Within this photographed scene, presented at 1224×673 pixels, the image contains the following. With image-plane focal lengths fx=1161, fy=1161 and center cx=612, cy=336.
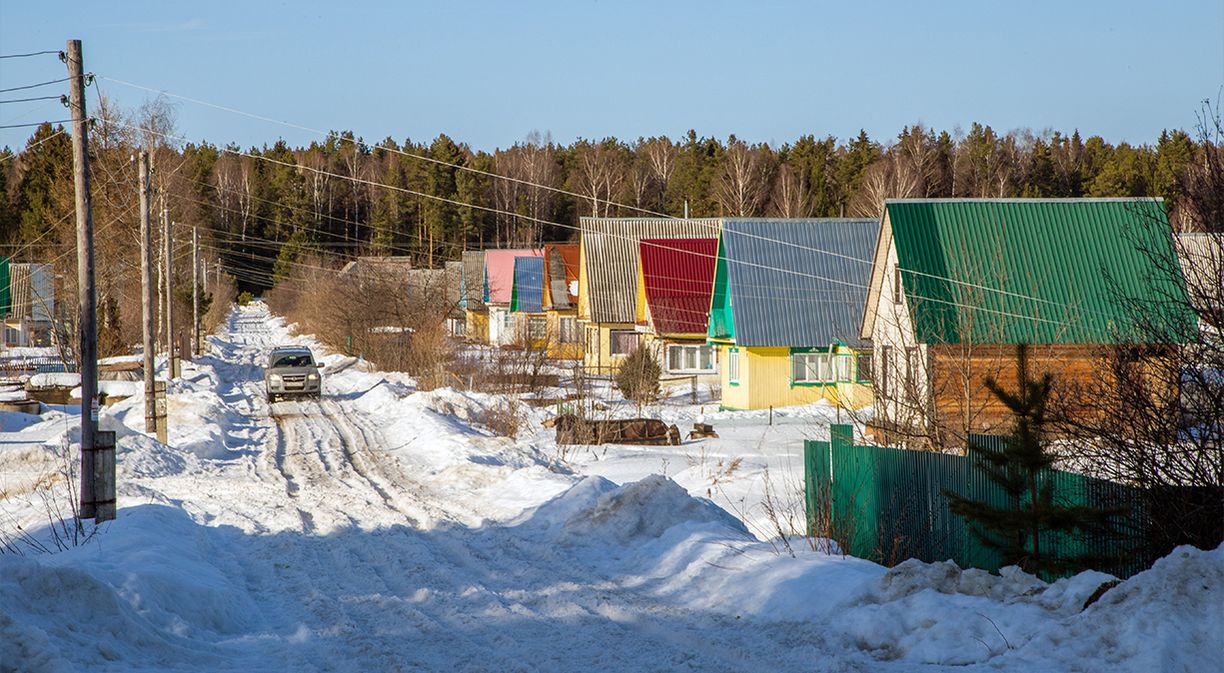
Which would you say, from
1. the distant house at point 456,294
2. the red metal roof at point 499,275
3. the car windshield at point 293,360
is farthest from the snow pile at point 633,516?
the red metal roof at point 499,275

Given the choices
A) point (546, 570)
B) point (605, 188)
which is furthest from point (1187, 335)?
point (605, 188)

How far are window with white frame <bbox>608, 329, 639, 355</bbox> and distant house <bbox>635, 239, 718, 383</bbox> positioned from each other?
9.15 feet

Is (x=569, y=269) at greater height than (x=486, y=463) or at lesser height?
greater

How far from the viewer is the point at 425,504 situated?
1703 centimetres

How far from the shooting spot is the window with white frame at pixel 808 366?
119 feet

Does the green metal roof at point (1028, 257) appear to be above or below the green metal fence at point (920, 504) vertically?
above

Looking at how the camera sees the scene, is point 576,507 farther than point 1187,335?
Yes

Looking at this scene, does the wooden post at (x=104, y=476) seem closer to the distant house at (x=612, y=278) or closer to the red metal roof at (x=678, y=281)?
the red metal roof at (x=678, y=281)

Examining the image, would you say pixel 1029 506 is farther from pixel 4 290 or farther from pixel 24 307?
pixel 4 290

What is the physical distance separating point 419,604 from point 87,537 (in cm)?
→ 485

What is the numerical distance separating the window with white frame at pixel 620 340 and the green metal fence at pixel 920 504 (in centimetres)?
3472

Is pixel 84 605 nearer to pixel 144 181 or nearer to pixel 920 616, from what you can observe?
pixel 920 616

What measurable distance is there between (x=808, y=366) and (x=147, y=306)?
19.4 meters

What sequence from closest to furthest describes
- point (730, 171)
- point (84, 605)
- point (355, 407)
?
point (84, 605) → point (355, 407) → point (730, 171)
